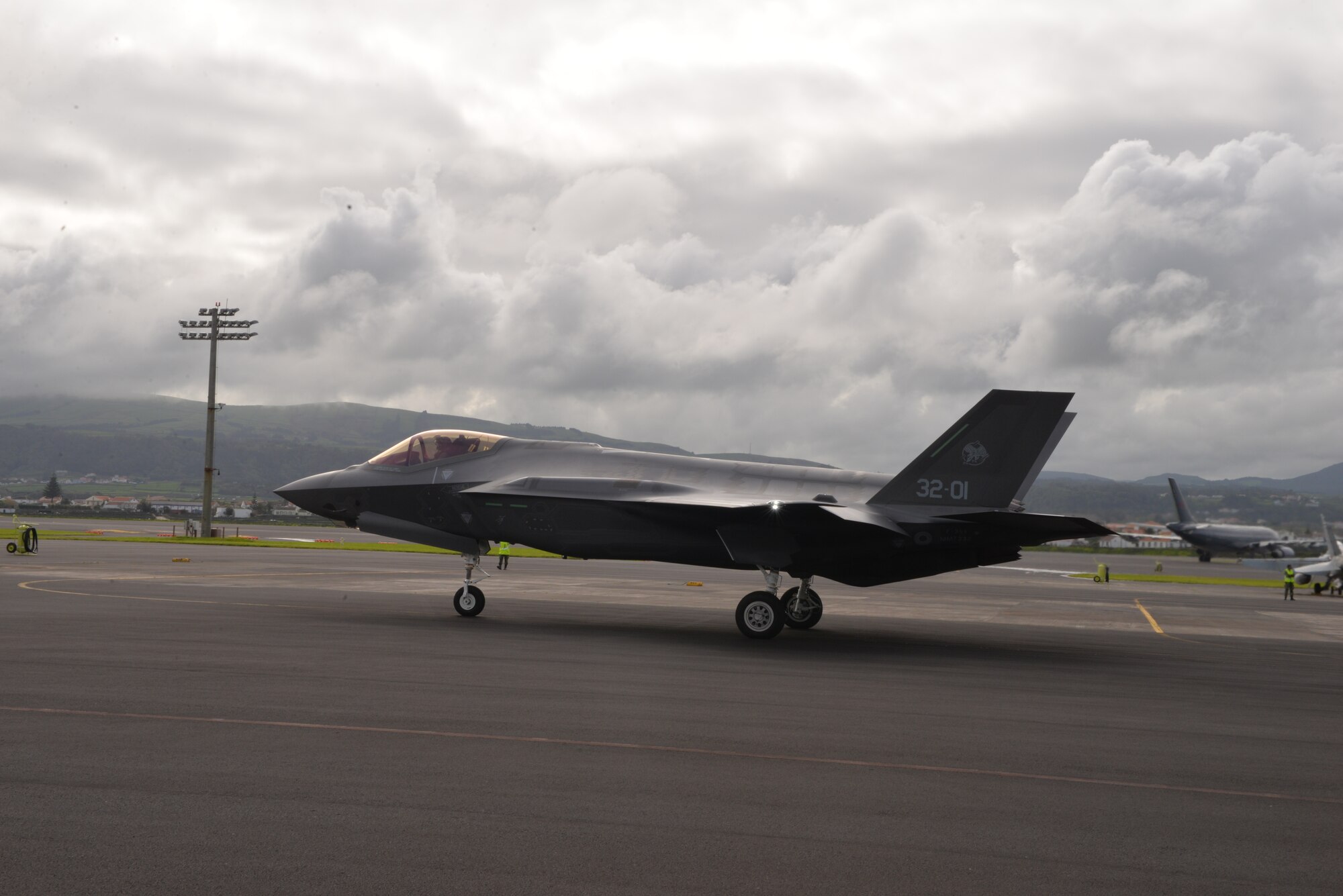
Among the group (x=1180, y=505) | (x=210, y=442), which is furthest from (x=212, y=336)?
(x=1180, y=505)

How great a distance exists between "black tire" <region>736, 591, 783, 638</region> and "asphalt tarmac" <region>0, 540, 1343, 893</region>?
37cm

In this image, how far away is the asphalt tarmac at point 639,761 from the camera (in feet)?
18.2

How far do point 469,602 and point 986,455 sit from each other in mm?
9917

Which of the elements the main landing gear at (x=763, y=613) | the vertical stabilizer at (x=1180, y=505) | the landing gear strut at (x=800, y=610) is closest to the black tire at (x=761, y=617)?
the main landing gear at (x=763, y=613)

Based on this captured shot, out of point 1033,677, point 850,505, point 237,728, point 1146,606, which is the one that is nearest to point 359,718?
point 237,728

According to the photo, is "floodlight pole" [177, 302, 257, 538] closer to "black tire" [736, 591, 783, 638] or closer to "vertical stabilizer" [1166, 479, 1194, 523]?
"black tire" [736, 591, 783, 638]

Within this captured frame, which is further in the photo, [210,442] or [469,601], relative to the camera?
[210,442]

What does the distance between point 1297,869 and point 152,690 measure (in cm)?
995

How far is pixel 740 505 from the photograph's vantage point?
1667 centimetres

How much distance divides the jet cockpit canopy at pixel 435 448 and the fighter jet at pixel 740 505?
33 millimetres

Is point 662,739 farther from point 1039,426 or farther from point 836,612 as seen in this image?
point 836,612

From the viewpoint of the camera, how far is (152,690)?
1024cm

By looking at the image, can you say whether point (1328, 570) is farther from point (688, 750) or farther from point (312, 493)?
point (688, 750)

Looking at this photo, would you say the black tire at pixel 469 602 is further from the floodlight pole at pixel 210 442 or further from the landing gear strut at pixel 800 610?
the floodlight pole at pixel 210 442
